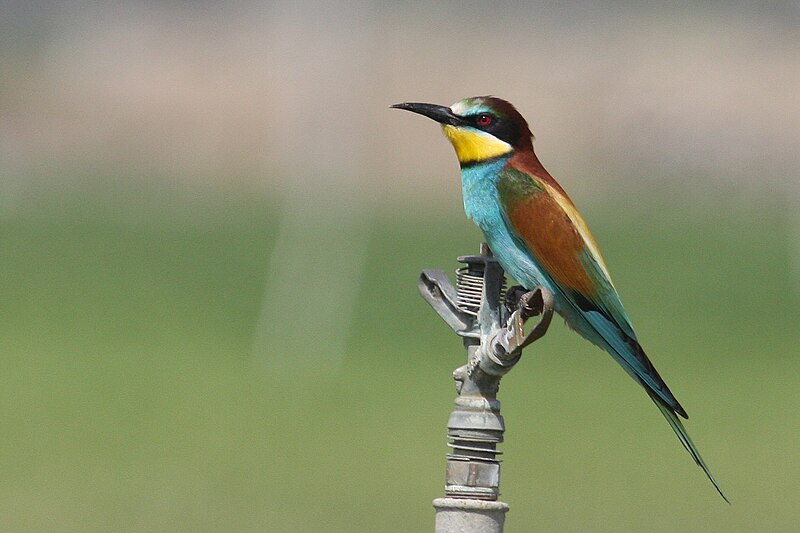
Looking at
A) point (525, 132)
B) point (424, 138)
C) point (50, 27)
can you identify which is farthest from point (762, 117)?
point (525, 132)

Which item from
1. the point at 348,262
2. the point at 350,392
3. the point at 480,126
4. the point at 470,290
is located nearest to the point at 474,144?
the point at 480,126

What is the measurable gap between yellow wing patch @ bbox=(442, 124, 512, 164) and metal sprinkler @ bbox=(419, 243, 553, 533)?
0.98m

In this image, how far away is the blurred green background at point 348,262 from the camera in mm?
10555

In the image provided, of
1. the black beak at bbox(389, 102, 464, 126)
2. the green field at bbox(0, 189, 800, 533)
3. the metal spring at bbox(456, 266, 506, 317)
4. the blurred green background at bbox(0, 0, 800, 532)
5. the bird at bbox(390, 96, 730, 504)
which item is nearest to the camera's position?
the metal spring at bbox(456, 266, 506, 317)

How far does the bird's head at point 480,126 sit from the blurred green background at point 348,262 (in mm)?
4730

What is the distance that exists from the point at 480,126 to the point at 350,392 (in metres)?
10.2

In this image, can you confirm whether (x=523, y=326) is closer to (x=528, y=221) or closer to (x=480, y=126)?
(x=528, y=221)

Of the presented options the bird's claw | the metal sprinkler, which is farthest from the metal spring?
the bird's claw

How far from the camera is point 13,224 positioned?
22.8 metres

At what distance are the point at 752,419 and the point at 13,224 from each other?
474 inches

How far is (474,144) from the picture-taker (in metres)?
4.50

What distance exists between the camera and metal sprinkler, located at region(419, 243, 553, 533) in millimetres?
3223

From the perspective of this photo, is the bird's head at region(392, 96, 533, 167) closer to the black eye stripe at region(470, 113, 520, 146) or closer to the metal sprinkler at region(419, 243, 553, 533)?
the black eye stripe at region(470, 113, 520, 146)

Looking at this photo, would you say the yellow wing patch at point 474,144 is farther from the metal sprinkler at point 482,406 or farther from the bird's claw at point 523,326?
the bird's claw at point 523,326
